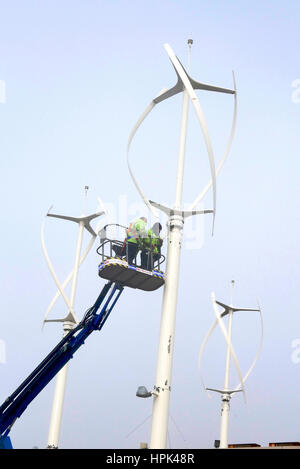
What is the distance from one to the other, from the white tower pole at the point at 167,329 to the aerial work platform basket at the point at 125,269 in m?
0.64

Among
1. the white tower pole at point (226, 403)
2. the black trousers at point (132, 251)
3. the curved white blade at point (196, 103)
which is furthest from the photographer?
the white tower pole at point (226, 403)

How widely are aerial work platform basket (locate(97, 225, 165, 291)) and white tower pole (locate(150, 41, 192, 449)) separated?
638 millimetres

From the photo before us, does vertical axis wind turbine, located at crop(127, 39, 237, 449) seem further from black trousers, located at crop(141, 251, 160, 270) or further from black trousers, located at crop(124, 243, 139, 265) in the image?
black trousers, located at crop(124, 243, 139, 265)

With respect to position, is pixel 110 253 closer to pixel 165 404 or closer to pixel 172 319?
pixel 172 319

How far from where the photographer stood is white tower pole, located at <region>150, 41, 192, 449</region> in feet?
95.9

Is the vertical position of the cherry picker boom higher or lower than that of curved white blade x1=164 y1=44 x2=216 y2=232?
lower

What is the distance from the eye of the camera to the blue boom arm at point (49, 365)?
34406mm

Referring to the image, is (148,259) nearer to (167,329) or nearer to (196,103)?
(167,329)

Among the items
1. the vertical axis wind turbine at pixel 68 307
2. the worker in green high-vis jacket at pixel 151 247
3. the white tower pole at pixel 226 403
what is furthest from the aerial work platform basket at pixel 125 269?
the white tower pole at pixel 226 403

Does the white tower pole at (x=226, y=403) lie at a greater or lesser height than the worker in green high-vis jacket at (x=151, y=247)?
greater

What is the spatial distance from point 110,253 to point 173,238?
352 cm

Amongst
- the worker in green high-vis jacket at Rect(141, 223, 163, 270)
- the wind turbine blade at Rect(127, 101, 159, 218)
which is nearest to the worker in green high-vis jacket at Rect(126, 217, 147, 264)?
the worker in green high-vis jacket at Rect(141, 223, 163, 270)

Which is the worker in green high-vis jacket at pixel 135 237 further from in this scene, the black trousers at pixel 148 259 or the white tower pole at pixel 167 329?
the white tower pole at pixel 167 329

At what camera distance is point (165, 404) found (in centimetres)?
2952
